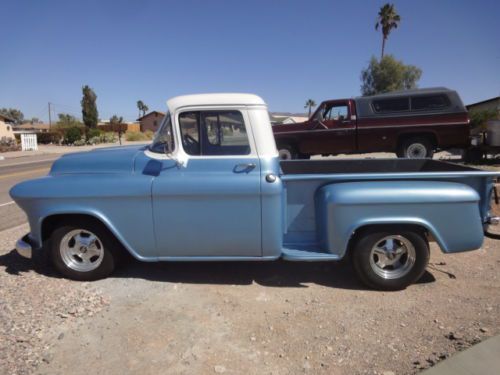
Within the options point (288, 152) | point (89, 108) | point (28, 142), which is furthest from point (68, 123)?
point (288, 152)

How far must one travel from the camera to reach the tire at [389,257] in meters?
3.85

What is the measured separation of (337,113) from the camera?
11289 mm

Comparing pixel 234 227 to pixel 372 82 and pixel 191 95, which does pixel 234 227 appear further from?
pixel 372 82

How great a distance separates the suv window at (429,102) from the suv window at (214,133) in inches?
330

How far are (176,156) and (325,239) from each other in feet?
5.44

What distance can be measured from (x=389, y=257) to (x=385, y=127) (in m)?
7.66

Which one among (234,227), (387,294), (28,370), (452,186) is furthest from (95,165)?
(452,186)

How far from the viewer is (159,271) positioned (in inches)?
179

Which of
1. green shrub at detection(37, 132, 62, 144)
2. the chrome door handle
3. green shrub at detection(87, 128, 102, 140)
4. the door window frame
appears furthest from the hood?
green shrub at detection(37, 132, 62, 144)

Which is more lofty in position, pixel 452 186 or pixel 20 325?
pixel 452 186

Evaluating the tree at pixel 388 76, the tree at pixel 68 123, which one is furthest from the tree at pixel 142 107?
the tree at pixel 388 76

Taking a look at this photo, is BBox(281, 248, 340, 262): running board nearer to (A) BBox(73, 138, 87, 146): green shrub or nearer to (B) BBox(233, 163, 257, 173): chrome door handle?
(B) BBox(233, 163, 257, 173): chrome door handle

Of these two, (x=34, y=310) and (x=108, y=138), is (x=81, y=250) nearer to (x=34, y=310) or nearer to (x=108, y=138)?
(x=34, y=310)

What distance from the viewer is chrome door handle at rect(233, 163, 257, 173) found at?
3.87 metres
